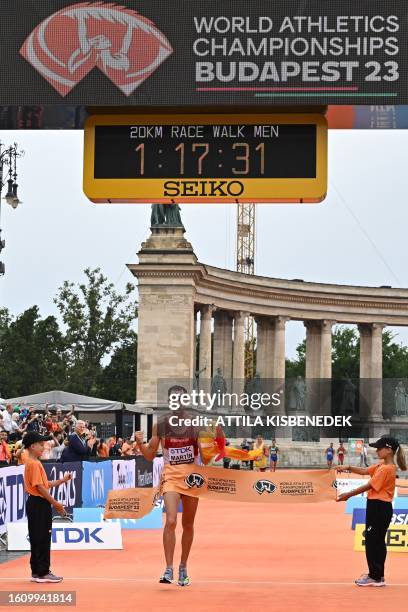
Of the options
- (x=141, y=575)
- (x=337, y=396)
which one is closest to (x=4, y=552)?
(x=141, y=575)

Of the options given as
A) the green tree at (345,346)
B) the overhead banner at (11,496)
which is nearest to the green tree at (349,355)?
the green tree at (345,346)

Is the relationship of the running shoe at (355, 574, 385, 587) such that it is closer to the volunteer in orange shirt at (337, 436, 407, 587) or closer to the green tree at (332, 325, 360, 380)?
the volunteer in orange shirt at (337, 436, 407, 587)

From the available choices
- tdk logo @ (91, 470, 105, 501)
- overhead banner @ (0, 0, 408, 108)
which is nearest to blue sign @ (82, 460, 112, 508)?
tdk logo @ (91, 470, 105, 501)

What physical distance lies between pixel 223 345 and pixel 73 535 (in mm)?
65295

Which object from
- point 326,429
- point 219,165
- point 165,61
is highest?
point 165,61

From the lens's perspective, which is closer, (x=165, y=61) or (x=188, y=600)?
(x=188, y=600)

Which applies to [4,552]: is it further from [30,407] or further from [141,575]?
[30,407]

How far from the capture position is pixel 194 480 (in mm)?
15000

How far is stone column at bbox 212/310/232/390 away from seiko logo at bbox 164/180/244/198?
6735 cm

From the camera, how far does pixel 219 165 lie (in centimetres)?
1511

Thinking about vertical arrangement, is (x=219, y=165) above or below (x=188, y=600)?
above

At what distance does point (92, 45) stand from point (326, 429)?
5678 millimetres

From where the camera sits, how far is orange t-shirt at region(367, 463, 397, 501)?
1503 centimetres

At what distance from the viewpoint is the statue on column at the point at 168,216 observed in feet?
238
